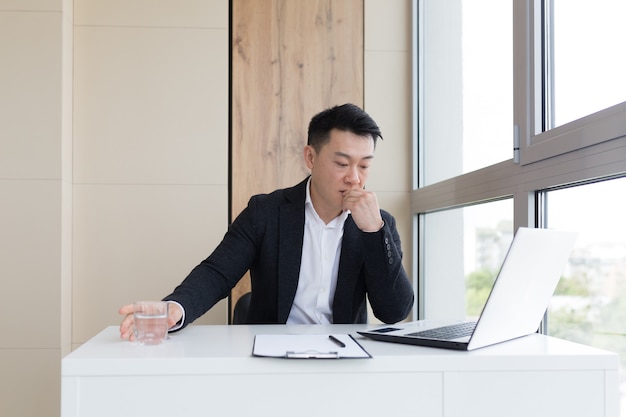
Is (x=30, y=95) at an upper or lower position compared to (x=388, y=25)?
lower

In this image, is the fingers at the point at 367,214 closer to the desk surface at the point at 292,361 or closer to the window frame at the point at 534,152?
the window frame at the point at 534,152

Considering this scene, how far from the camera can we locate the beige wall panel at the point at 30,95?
3.19 m

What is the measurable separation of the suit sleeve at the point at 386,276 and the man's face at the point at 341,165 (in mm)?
166

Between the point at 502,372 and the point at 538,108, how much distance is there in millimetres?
999

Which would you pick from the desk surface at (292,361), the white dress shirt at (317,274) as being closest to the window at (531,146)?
the desk surface at (292,361)

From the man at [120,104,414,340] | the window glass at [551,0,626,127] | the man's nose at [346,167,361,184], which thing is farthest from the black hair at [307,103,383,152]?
the window glass at [551,0,626,127]

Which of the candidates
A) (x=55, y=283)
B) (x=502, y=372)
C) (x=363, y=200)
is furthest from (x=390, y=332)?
(x=55, y=283)

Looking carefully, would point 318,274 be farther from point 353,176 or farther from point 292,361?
point 292,361

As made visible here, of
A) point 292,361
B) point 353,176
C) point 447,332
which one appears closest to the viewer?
point 292,361

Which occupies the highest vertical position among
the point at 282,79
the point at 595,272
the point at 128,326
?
the point at 282,79

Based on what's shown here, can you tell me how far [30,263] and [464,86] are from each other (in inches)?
78.8

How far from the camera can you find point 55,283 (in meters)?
3.19

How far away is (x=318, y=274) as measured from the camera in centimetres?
233

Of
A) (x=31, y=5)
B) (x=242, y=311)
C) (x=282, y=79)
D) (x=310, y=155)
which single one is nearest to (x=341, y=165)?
(x=310, y=155)
